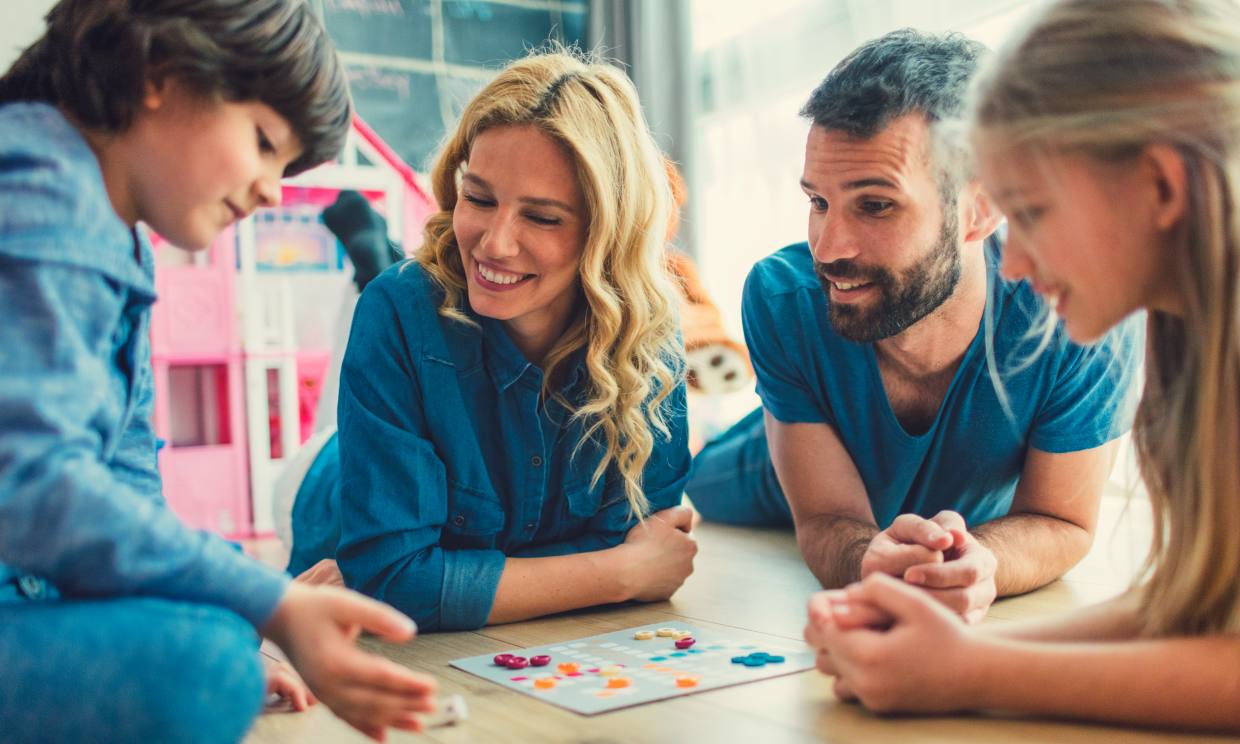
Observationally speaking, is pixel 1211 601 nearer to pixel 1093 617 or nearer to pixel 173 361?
pixel 1093 617

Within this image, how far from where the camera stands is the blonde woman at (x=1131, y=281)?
93 centimetres

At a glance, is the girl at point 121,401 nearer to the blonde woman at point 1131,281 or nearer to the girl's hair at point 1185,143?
the blonde woman at point 1131,281

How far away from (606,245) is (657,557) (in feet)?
1.38

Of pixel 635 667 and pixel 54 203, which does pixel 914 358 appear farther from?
pixel 54 203

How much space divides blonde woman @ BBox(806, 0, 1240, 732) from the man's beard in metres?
0.48

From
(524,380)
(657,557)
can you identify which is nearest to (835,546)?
(657,557)

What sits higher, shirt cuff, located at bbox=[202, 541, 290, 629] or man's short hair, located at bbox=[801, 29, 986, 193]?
man's short hair, located at bbox=[801, 29, 986, 193]

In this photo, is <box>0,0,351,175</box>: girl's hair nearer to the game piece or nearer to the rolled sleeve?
the game piece

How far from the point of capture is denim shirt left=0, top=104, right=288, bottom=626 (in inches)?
31.1

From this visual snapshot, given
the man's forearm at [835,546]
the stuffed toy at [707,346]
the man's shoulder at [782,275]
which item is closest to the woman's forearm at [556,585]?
the man's forearm at [835,546]

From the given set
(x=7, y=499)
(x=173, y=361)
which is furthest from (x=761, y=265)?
(x=173, y=361)

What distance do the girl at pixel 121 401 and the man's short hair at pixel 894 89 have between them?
0.77 m

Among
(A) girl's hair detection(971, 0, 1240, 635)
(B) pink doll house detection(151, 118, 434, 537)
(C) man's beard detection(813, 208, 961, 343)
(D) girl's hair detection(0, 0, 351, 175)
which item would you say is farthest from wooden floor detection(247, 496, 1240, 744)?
(B) pink doll house detection(151, 118, 434, 537)

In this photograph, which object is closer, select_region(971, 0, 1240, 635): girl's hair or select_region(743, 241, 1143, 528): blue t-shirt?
select_region(971, 0, 1240, 635): girl's hair
